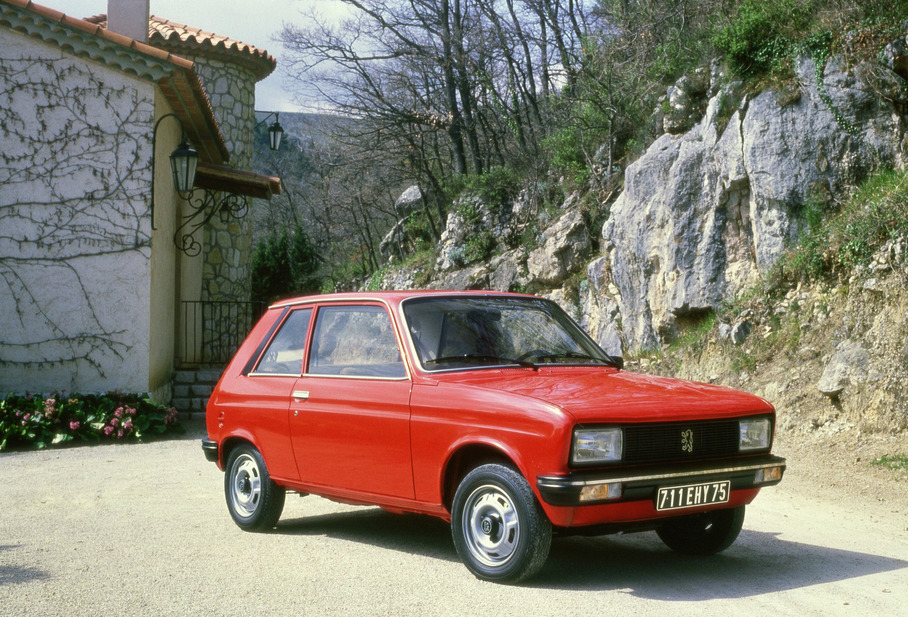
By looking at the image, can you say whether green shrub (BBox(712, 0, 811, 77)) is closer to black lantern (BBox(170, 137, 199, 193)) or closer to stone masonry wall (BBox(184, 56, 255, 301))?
black lantern (BBox(170, 137, 199, 193))

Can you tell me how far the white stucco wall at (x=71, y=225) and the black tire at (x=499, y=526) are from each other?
8737 mm

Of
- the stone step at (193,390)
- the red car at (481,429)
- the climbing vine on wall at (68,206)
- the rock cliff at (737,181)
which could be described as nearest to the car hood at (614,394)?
the red car at (481,429)

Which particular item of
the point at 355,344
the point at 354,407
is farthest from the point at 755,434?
the point at 355,344

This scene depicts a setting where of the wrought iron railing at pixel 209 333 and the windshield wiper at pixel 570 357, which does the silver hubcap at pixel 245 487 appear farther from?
the wrought iron railing at pixel 209 333

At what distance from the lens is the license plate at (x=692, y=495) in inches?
190

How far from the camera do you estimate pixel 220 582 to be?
17.2 feet

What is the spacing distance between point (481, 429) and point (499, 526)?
0.52m

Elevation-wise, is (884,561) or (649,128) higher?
(649,128)

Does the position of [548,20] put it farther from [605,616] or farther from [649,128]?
[605,616]

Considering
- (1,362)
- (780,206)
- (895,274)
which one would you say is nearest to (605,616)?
(895,274)

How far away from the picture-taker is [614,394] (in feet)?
16.6

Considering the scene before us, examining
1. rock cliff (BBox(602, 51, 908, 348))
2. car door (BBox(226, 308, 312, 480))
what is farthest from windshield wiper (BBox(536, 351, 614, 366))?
rock cliff (BBox(602, 51, 908, 348))

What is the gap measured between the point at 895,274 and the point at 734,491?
20.5 ft

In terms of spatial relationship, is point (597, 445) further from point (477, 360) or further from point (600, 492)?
point (477, 360)
